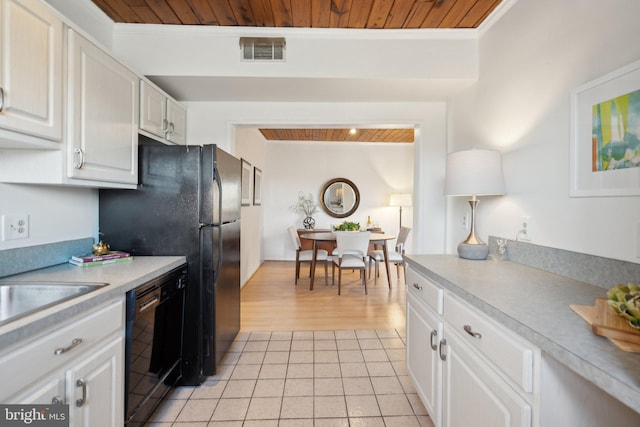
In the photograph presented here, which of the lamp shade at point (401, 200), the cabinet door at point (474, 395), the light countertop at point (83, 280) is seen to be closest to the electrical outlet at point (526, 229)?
the cabinet door at point (474, 395)

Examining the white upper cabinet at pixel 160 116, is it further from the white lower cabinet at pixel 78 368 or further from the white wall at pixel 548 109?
the white wall at pixel 548 109

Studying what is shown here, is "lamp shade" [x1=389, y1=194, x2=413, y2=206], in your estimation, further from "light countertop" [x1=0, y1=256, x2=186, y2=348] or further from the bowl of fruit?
the bowl of fruit

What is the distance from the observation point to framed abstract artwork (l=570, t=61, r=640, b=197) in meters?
1.05

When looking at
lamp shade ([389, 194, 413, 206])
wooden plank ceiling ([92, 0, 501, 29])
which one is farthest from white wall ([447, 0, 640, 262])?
lamp shade ([389, 194, 413, 206])

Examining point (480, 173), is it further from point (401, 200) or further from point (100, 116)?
point (401, 200)

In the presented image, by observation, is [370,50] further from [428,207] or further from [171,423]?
[171,423]

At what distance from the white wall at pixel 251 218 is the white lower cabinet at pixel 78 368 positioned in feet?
8.74

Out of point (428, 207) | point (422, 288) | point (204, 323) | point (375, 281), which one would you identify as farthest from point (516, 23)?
point (375, 281)

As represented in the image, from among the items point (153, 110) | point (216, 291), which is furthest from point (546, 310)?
point (153, 110)

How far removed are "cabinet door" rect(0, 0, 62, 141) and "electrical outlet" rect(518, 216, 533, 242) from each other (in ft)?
7.76

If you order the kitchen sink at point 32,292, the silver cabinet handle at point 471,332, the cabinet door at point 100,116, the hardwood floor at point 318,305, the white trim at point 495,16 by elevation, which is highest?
the white trim at point 495,16

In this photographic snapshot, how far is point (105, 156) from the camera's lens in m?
1.54

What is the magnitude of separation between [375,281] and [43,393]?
3.96 m

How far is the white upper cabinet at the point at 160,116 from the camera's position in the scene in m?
1.93
